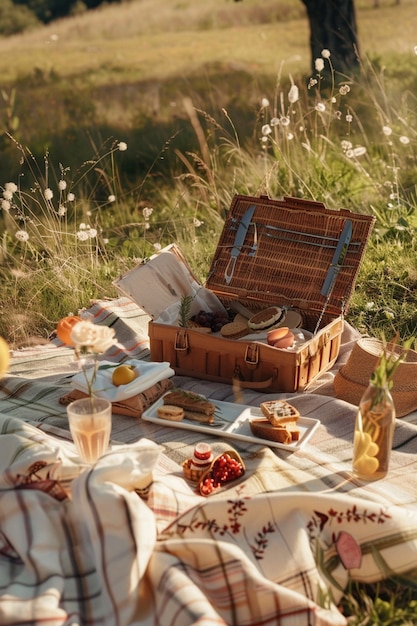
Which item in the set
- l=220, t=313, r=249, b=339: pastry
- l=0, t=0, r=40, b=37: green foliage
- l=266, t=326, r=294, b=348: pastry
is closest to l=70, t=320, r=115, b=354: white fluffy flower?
l=266, t=326, r=294, b=348: pastry

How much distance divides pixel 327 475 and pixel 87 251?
300 cm

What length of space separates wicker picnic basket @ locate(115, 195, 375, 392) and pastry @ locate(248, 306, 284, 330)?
0.37 feet

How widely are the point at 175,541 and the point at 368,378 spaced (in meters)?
1.46

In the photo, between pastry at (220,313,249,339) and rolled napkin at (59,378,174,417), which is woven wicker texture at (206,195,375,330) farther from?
rolled napkin at (59,378,174,417)

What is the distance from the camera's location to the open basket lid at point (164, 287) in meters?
4.00

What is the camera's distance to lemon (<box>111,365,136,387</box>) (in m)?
3.35

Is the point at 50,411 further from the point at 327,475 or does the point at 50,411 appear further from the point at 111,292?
the point at 111,292

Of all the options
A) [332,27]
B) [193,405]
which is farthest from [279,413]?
[332,27]

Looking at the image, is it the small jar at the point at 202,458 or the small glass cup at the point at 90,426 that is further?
the small jar at the point at 202,458

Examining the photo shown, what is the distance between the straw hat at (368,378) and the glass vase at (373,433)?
0.61 meters

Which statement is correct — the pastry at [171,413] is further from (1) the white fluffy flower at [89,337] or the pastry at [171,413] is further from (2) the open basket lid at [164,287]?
(1) the white fluffy flower at [89,337]

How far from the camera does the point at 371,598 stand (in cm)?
236

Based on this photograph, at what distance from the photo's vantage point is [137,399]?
332 cm

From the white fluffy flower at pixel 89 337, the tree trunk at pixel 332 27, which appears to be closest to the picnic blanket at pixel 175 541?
the white fluffy flower at pixel 89 337
